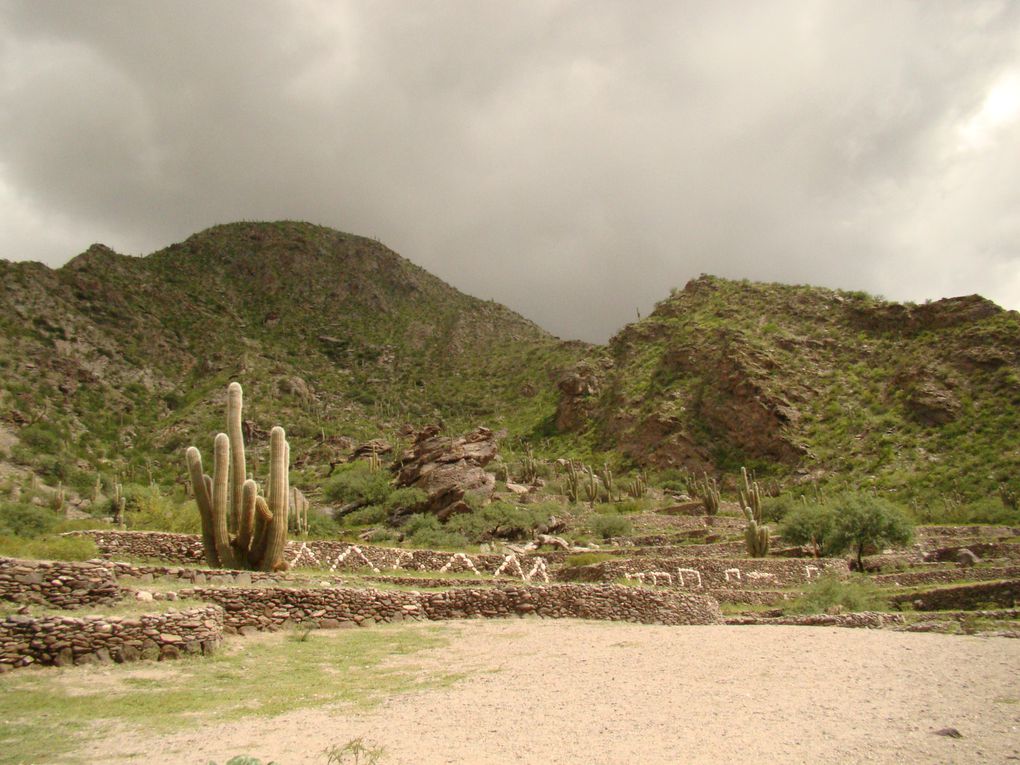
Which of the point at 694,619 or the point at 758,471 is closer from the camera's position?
the point at 694,619

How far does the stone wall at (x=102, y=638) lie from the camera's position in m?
9.38

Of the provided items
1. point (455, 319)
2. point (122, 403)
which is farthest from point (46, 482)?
point (455, 319)

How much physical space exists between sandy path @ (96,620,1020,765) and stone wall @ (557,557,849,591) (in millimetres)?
7894

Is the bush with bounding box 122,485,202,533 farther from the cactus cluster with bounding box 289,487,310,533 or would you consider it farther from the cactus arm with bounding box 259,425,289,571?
the cactus arm with bounding box 259,425,289,571

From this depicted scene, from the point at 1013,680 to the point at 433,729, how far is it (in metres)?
7.90

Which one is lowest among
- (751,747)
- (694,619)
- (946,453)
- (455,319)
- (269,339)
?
(694,619)

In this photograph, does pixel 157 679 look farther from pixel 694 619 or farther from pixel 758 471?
pixel 758 471

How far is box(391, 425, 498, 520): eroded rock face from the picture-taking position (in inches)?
1497

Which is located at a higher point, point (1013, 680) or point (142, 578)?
point (142, 578)

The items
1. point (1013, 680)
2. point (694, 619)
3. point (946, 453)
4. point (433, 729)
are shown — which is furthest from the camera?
point (946, 453)

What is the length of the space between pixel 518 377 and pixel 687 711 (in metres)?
81.2

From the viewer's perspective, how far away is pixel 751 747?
6.31 m

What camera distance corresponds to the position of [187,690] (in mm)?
8719

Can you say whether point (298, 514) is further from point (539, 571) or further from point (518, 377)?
point (518, 377)
